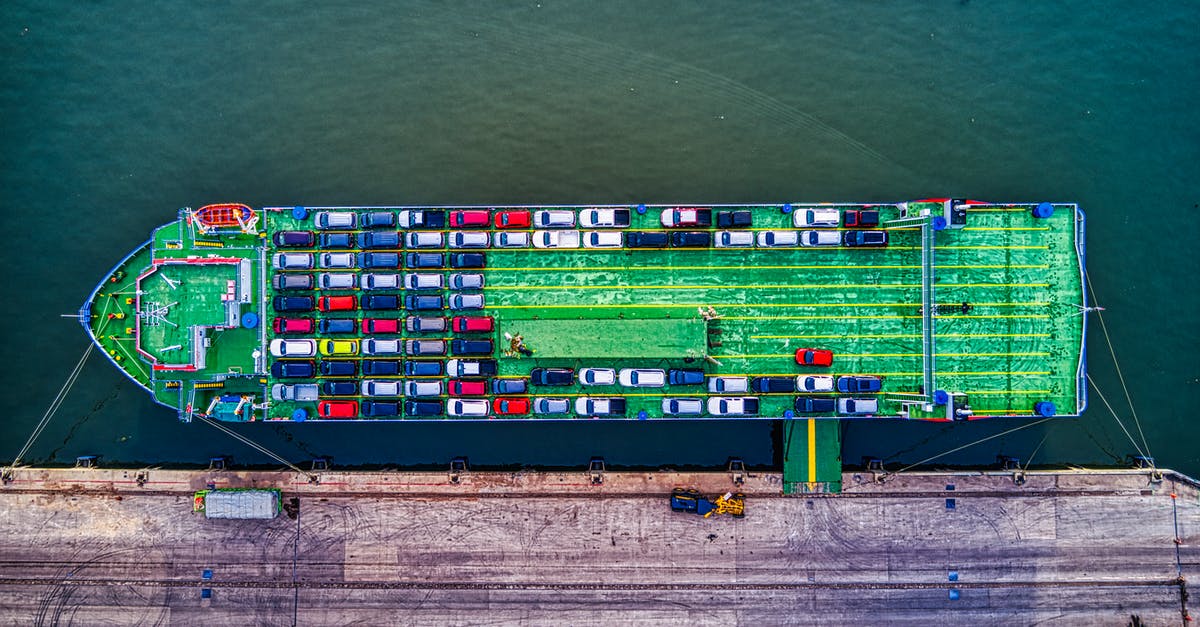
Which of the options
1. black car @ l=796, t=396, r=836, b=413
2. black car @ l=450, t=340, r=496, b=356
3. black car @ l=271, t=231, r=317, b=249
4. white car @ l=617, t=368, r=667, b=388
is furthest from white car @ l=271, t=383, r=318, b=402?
black car @ l=796, t=396, r=836, b=413

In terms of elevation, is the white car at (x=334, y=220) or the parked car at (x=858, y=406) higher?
the white car at (x=334, y=220)

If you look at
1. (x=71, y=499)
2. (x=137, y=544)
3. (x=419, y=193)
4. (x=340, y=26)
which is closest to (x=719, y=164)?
(x=419, y=193)

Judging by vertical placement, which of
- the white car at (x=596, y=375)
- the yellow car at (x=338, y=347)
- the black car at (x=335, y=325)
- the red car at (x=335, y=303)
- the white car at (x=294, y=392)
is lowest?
the white car at (x=294, y=392)

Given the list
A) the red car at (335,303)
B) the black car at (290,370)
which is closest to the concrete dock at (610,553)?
the black car at (290,370)

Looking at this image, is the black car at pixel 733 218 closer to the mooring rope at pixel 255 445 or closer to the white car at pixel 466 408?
the white car at pixel 466 408

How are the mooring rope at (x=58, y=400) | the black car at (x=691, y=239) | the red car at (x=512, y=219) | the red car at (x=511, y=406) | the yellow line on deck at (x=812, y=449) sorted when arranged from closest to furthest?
the black car at (x=691, y=239) < the red car at (x=511, y=406) < the red car at (x=512, y=219) < the yellow line on deck at (x=812, y=449) < the mooring rope at (x=58, y=400)

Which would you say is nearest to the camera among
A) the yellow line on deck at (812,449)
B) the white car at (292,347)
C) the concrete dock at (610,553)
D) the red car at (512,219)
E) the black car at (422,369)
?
the white car at (292,347)
